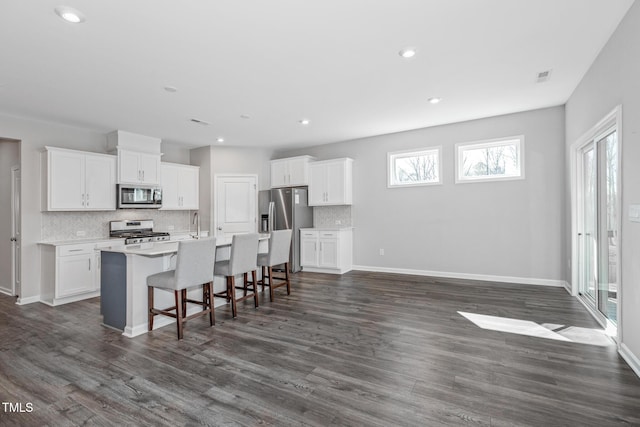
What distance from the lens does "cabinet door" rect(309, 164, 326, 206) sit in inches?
261

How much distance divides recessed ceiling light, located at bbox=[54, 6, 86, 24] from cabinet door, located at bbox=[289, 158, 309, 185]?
4.61 meters

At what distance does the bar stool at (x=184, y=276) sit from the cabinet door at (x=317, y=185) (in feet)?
11.4

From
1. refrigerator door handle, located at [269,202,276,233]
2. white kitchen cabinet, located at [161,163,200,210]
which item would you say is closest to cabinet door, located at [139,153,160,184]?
white kitchen cabinet, located at [161,163,200,210]

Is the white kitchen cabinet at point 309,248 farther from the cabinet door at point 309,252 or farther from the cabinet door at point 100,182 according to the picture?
the cabinet door at point 100,182

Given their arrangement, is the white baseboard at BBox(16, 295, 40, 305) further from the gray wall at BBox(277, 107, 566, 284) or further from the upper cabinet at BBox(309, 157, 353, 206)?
the gray wall at BBox(277, 107, 566, 284)

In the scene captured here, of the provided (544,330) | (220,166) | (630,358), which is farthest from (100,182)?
(630,358)

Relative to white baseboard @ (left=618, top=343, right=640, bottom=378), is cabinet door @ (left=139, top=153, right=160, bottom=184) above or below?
above

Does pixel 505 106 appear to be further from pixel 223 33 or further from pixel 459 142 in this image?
pixel 223 33

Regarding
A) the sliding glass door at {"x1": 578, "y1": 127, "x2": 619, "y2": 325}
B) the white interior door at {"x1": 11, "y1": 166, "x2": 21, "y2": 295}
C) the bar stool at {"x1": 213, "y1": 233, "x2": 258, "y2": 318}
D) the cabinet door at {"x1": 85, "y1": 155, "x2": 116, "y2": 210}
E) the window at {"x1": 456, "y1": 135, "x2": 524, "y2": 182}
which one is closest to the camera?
the sliding glass door at {"x1": 578, "y1": 127, "x2": 619, "y2": 325}

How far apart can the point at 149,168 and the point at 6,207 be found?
2.11 metres

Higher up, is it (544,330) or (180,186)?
(180,186)

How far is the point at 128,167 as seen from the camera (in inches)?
217

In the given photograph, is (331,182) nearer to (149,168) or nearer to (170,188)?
(170,188)

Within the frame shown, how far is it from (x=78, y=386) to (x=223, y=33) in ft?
9.61
